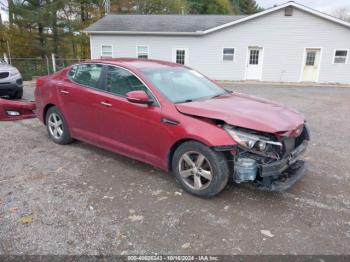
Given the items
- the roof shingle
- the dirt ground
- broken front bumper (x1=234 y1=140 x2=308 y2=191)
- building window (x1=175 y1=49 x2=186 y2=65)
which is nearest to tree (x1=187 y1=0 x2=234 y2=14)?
the roof shingle

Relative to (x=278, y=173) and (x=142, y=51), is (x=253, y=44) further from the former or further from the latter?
(x=278, y=173)

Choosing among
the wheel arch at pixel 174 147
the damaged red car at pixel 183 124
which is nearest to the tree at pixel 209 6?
the damaged red car at pixel 183 124

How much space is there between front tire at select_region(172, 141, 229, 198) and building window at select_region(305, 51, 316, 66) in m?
17.3

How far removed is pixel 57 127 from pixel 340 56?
1804 cm

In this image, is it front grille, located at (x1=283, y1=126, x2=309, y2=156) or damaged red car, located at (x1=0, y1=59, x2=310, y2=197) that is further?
front grille, located at (x1=283, y1=126, x2=309, y2=156)

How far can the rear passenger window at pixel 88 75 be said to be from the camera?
445 cm

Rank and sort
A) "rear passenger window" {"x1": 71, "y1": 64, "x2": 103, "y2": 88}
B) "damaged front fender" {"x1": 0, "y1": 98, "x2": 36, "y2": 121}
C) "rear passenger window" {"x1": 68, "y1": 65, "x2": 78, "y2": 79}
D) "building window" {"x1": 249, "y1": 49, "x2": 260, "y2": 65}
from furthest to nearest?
"building window" {"x1": 249, "y1": 49, "x2": 260, "y2": 65}, "damaged front fender" {"x1": 0, "y1": 98, "x2": 36, "y2": 121}, "rear passenger window" {"x1": 68, "y1": 65, "x2": 78, "y2": 79}, "rear passenger window" {"x1": 71, "y1": 64, "x2": 103, "y2": 88}

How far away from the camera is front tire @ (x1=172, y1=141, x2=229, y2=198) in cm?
323

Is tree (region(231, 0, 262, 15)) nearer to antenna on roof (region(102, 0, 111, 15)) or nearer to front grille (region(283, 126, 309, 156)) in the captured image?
antenna on roof (region(102, 0, 111, 15))

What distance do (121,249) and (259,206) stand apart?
1.65m

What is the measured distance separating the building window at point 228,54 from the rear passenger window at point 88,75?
48.9ft

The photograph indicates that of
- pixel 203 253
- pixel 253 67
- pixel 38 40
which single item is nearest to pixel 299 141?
pixel 203 253

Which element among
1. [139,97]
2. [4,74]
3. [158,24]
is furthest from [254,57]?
[139,97]

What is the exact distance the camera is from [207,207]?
3.28 m
